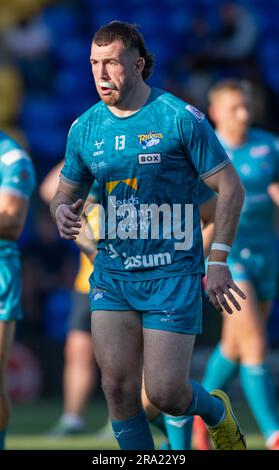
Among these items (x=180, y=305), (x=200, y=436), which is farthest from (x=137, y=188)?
(x=200, y=436)

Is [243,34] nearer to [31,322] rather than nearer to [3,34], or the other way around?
[3,34]

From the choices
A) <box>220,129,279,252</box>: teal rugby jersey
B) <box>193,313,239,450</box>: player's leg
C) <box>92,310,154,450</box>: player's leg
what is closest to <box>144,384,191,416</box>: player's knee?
<box>92,310,154,450</box>: player's leg

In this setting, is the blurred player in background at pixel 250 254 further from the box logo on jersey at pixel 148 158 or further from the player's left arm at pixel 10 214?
the box logo on jersey at pixel 148 158

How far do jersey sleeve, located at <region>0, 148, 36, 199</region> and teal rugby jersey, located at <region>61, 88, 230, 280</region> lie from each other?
0.84 metres

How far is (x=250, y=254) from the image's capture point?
8.05 metres

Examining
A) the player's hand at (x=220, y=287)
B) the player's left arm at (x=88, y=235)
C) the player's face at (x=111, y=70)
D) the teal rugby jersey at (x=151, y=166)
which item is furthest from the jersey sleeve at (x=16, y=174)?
the player's hand at (x=220, y=287)

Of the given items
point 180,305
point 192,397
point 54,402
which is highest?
point 180,305

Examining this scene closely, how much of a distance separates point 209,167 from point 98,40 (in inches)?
32.5

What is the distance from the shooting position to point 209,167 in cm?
531

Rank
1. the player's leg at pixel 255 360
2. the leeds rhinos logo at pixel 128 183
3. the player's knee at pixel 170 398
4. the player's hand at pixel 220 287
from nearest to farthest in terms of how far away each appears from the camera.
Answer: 1. the player's hand at pixel 220 287
2. the player's knee at pixel 170 398
3. the leeds rhinos logo at pixel 128 183
4. the player's leg at pixel 255 360

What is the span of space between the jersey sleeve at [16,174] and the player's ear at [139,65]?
3.83 feet

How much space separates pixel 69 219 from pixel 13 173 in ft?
3.88

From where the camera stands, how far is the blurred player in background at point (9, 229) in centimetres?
623

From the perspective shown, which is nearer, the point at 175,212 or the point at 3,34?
the point at 175,212
